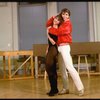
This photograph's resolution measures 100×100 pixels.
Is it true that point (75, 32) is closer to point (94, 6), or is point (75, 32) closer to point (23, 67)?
point (94, 6)

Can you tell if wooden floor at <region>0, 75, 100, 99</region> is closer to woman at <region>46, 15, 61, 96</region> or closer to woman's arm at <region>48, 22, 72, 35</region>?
woman at <region>46, 15, 61, 96</region>

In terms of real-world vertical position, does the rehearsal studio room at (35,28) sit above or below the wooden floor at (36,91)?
above

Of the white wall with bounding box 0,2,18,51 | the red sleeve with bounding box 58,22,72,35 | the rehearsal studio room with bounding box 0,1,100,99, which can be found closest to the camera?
the red sleeve with bounding box 58,22,72,35

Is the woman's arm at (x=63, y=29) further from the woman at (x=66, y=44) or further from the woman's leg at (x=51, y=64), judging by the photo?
the woman's leg at (x=51, y=64)

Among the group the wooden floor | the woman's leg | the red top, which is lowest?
the wooden floor

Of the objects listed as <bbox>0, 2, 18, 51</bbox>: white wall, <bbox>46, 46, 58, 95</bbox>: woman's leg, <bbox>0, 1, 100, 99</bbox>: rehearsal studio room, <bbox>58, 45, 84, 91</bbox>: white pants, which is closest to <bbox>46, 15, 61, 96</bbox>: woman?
<bbox>46, 46, 58, 95</bbox>: woman's leg

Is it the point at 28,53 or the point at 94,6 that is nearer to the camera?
the point at 28,53

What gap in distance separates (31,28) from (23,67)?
134cm

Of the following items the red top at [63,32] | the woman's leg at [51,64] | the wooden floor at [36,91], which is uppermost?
the red top at [63,32]

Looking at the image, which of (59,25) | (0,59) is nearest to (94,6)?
(0,59)

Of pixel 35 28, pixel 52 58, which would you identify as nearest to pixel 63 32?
pixel 52 58

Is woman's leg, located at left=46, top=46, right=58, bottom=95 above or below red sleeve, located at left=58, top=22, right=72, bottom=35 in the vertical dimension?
below

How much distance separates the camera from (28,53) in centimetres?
734

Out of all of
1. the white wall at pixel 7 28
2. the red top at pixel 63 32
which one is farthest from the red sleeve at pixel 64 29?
the white wall at pixel 7 28
